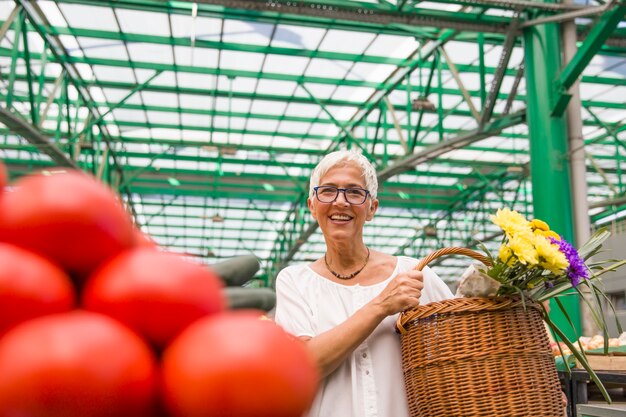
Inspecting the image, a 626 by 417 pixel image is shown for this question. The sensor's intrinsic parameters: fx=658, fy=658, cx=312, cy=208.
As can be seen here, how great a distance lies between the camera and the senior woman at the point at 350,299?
1.66 meters

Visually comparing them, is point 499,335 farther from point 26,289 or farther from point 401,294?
point 26,289

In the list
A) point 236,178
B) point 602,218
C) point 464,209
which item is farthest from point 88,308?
point 464,209

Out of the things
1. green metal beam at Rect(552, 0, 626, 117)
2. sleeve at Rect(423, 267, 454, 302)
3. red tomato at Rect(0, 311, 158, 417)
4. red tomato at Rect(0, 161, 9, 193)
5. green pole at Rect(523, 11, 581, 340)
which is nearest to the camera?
red tomato at Rect(0, 311, 158, 417)

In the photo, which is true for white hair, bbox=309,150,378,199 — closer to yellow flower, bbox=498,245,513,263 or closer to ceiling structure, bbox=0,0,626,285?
yellow flower, bbox=498,245,513,263

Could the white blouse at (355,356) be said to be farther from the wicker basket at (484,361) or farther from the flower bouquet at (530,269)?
the flower bouquet at (530,269)

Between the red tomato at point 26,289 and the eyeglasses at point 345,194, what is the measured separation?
4.91ft

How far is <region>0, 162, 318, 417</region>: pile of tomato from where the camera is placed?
0.40 m

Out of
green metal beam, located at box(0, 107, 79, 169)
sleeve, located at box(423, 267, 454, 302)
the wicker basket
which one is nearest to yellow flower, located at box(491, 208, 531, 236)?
the wicker basket

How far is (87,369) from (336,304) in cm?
154

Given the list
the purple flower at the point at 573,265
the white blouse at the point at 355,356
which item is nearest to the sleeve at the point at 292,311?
the white blouse at the point at 355,356

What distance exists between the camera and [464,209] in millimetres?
20672

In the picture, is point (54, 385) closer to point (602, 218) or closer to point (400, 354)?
point (400, 354)

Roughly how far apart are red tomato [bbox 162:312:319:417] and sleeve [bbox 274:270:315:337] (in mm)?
1383

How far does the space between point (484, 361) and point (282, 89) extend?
11553 millimetres
